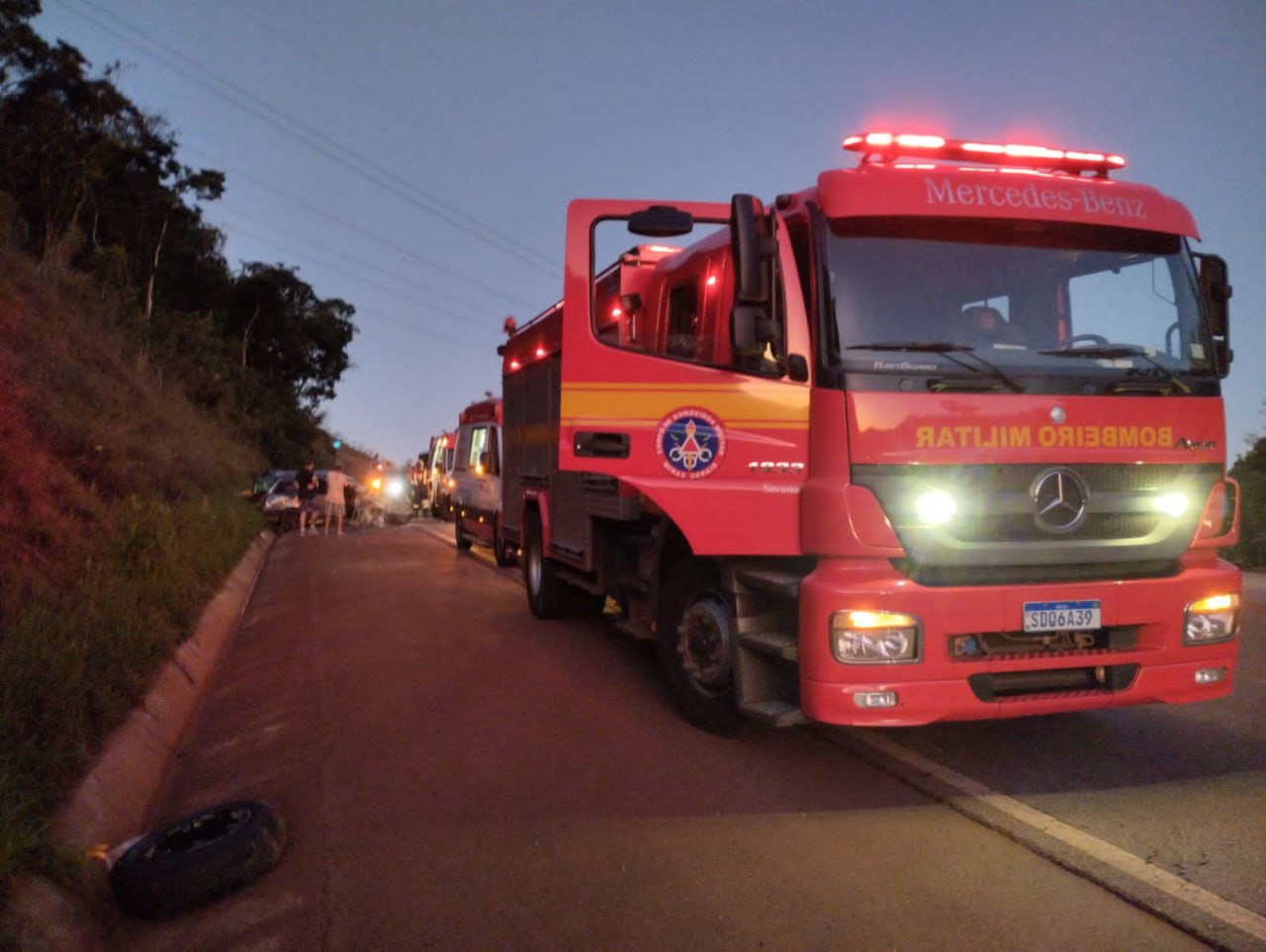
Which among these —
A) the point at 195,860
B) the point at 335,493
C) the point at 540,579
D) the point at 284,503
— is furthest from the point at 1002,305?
the point at 284,503

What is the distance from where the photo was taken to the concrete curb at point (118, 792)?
3479 millimetres

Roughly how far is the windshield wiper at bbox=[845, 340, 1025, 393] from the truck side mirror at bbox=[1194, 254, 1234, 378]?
1326mm

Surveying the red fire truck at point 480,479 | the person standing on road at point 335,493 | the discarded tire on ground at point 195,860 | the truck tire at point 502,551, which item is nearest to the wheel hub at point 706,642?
the discarded tire on ground at point 195,860

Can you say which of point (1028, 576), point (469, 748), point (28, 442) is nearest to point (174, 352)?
point (28, 442)

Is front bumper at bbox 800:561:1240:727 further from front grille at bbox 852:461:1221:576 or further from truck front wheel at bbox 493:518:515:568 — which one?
truck front wheel at bbox 493:518:515:568

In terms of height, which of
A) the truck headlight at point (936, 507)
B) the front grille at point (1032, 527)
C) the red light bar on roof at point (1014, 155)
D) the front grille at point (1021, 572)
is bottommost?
the front grille at point (1021, 572)

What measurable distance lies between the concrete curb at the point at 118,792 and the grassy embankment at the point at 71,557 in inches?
3.2

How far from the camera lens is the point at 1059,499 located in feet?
16.3

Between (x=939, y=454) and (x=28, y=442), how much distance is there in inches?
346

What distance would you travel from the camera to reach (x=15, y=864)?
365 centimetres

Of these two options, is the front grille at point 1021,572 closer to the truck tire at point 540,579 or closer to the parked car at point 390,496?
the truck tire at point 540,579

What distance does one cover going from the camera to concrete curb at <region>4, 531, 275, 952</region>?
3.48 meters

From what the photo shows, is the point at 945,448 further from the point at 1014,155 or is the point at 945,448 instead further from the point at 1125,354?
the point at 1014,155

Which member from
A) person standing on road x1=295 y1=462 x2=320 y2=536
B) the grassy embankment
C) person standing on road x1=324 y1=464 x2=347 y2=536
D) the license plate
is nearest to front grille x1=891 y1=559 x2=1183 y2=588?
the license plate
